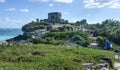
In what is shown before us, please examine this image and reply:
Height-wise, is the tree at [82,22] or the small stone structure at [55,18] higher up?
the small stone structure at [55,18]

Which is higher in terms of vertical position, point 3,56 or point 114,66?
point 3,56

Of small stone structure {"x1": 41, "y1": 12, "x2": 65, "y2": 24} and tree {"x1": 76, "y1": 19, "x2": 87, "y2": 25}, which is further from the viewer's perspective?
tree {"x1": 76, "y1": 19, "x2": 87, "y2": 25}

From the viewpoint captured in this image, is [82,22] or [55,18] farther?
[82,22]

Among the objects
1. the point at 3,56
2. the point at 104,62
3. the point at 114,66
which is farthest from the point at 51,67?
the point at 114,66

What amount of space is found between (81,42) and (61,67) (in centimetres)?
2790

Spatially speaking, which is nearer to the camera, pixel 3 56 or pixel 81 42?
pixel 3 56

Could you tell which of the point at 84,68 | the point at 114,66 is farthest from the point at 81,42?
the point at 84,68

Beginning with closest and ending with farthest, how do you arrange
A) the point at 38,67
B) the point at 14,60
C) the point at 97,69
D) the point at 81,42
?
the point at 38,67 → the point at 14,60 → the point at 97,69 → the point at 81,42

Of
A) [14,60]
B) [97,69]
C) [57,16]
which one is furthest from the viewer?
[57,16]

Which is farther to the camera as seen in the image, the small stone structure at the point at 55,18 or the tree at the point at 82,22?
the tree at the point at 82,22

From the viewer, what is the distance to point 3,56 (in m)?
13.7

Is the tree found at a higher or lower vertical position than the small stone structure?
lower

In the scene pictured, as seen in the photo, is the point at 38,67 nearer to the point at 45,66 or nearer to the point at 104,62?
the point at 45,66

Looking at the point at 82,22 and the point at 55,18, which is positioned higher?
the point at 55,18
